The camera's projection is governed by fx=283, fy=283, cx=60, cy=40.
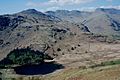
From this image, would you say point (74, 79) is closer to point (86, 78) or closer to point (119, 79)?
point (86, 78)

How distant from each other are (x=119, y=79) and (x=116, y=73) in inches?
272

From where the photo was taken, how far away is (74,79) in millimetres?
69562

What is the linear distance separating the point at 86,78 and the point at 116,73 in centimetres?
817

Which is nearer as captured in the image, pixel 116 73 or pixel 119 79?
pixel 119 79

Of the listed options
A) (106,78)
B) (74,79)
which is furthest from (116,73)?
(74,79)

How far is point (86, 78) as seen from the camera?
242 feet

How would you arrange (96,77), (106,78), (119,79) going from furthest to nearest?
(96,77) < (106,78) < (119,79)

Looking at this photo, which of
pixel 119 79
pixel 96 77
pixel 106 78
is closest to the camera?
pixel 119 79

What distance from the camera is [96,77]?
7294cm

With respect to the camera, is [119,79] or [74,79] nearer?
[119,79]

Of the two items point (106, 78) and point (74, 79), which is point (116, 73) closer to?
point (106, 78)

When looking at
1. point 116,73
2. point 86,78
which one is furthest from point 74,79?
point 116,73

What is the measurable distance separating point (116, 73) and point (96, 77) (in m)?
5.63

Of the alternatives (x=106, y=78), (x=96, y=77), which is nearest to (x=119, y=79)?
(x=106, y=78)
